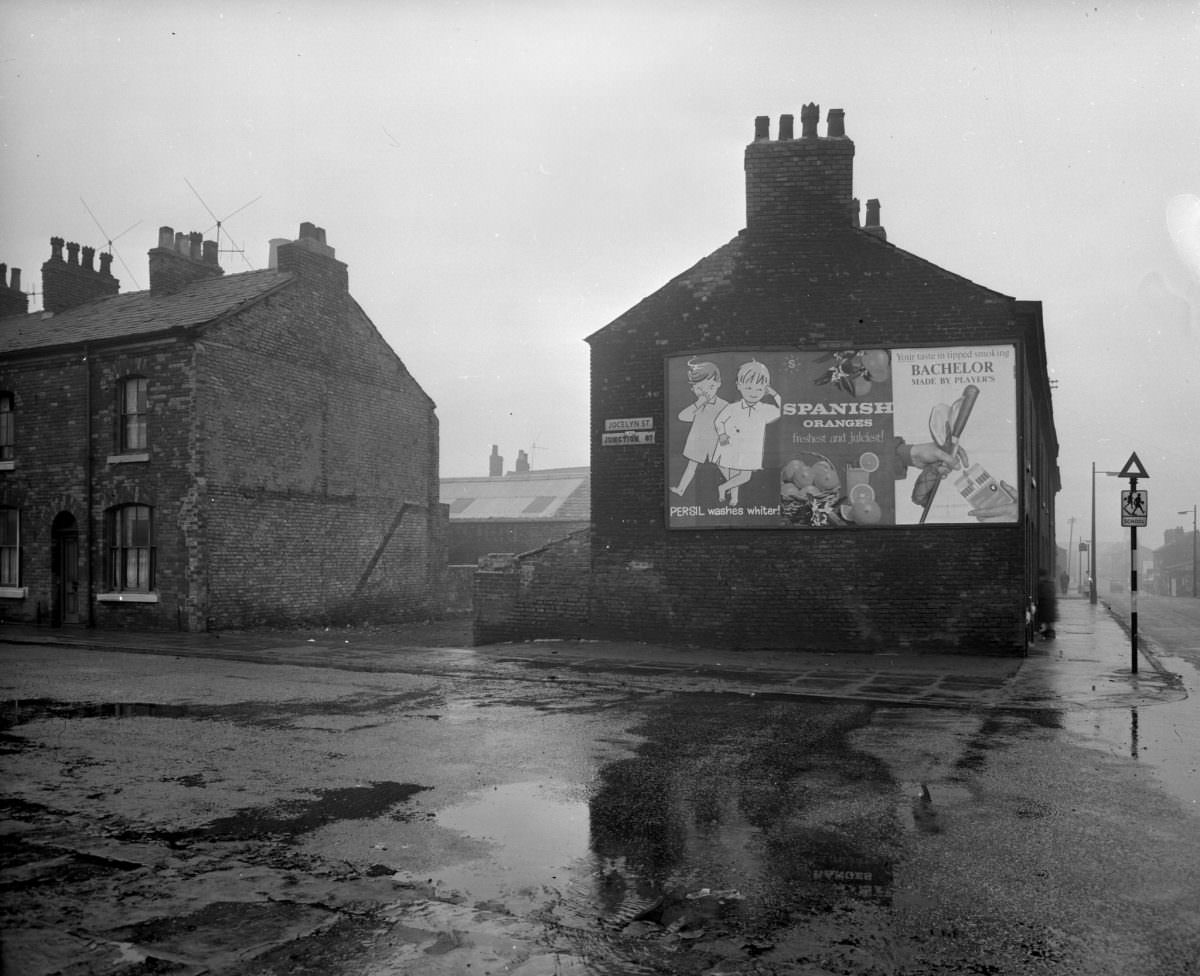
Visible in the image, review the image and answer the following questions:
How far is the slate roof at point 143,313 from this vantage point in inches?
894

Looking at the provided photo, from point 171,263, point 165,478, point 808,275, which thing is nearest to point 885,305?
point 808,275

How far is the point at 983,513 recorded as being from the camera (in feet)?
55.6

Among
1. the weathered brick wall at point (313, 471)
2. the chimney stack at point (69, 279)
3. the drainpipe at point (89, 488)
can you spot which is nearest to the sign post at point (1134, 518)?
the weathered brick wall at point (313, 471)

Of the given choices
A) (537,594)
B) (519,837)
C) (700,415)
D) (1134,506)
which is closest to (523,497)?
(537,594)

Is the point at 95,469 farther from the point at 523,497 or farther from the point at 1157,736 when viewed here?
the point at 523,497

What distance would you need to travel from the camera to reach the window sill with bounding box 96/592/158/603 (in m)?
21.8

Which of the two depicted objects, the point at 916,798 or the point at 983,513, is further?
the point at 983,513

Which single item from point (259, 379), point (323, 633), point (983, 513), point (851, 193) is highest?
point (851, 193)

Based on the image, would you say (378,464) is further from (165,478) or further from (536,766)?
(536,766)

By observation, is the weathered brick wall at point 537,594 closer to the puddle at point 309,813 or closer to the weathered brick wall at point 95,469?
the weathered brick wall at point 95,469

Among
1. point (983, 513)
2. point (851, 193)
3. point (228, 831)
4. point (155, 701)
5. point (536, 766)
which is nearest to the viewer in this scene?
point (228, 831)

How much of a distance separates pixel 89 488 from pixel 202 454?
3.48 meters

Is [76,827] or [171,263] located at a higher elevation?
[171,263]

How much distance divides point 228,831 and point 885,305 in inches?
572
